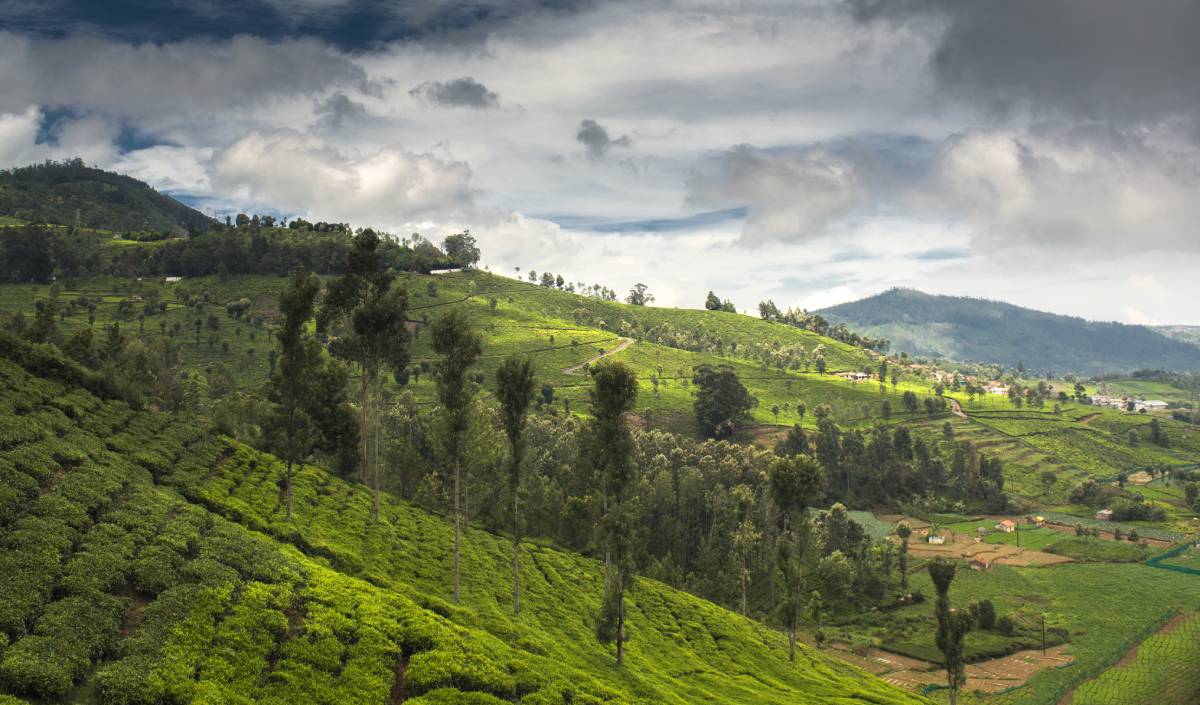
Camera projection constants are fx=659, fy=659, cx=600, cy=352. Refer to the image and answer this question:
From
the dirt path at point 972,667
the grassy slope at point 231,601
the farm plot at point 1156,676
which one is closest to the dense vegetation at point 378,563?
the grassy slope at point 231,601

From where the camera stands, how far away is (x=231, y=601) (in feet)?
112

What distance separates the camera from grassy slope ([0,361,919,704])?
2848 centimetres

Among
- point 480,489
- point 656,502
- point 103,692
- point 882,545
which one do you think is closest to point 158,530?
point 103,692

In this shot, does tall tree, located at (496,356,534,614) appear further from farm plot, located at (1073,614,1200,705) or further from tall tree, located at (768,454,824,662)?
farm plot, located at (1073,614,1200,705)

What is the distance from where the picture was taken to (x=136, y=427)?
185 ft

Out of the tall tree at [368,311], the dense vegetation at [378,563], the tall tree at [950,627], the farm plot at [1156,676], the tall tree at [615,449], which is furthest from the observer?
the farm plot at [1156,676]

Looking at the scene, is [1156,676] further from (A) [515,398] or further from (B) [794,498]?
(A) [515,398]

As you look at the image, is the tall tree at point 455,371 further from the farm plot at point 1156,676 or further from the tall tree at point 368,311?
the farm plot at point 1156,676

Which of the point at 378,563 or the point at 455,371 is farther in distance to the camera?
the point at 455,371

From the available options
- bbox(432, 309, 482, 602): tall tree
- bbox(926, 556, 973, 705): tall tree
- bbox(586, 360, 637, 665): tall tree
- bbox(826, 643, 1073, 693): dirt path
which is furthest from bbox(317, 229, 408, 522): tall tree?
bbox(826, 643, 1073, 693): dirt path

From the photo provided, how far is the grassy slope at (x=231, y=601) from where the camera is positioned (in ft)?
93.5

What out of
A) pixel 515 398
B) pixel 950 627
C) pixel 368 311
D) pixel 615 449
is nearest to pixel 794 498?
pixel 950 627

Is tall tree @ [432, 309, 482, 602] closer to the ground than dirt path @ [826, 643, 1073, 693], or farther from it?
farther from it

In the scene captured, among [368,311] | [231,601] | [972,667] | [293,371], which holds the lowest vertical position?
[972,667]
